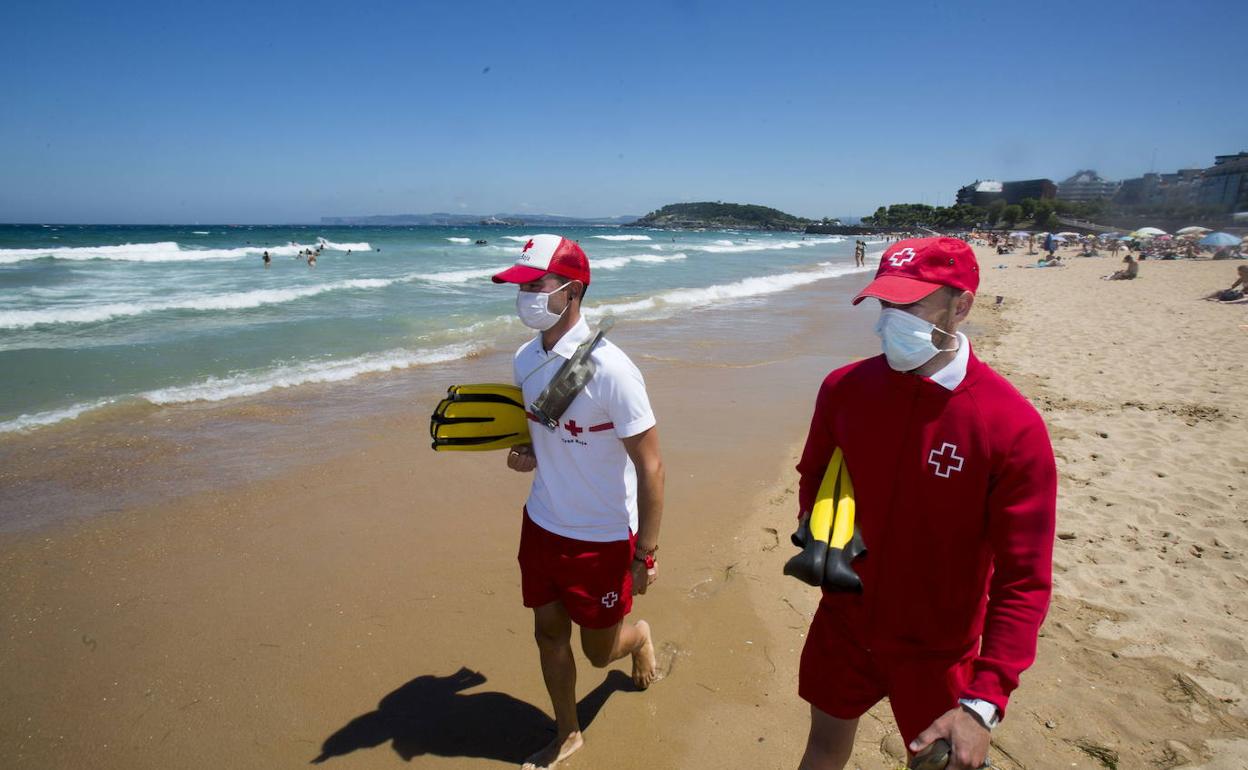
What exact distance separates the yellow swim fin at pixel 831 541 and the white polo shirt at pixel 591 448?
742 mm

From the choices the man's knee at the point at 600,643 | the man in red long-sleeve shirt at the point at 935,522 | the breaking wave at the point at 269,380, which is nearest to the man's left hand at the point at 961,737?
the man in red long-sleeve shirt at the point at 935,522

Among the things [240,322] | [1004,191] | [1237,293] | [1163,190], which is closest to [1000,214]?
[1163,190]

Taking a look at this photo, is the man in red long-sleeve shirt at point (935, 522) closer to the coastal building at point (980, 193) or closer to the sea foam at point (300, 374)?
the sea foam at point (300, 374)

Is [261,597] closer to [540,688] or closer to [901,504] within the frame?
[540,688]

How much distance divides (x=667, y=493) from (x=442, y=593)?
7.13ft

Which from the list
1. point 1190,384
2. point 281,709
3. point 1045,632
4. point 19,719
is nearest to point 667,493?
point 1045,632

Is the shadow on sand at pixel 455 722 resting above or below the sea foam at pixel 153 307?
below

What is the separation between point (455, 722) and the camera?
313cm

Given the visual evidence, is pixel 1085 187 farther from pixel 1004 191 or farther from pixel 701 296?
pixel 701 296

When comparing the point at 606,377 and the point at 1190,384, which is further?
the point at 1190,384

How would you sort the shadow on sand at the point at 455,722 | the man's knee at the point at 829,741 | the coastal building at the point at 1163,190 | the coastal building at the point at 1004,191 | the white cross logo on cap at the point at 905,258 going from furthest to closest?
1. the coastal building at the point at 1004,191
2. the coastal building at the point at 1163,190
3. the shadow on sand at the point at 455,722
4. the man's knee at the point at 829,741
5. the white cross logo on cap at the point at 905,258

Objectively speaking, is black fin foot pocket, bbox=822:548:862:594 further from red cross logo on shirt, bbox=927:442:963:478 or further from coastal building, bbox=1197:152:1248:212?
coastal building, bbox=1197:152:1248:212

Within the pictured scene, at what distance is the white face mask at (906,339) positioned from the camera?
1.83m

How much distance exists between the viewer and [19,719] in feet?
10.4
